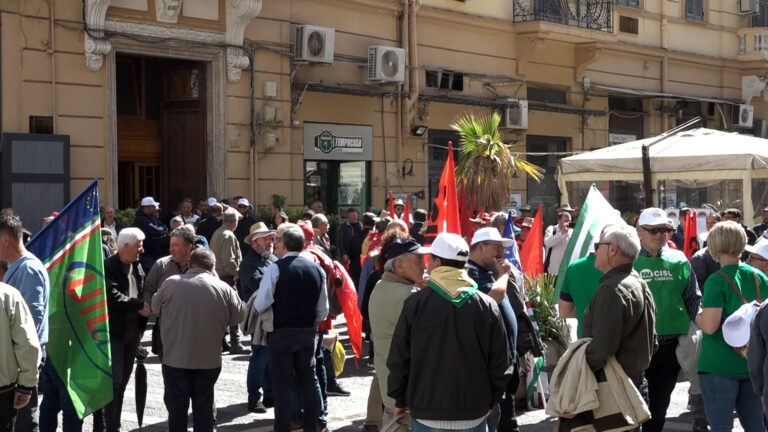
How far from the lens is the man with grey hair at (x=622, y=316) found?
6.43 meters

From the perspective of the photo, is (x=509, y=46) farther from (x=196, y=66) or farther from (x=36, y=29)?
(x=36, y=29)

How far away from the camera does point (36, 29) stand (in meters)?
17.1

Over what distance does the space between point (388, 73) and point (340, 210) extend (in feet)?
9.41

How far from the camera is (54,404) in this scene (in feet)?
27.0

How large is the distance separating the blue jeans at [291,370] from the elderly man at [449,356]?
2478 millimetres

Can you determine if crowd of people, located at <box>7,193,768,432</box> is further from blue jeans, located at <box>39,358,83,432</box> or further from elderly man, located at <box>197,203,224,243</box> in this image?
elderly man, located at <box>197,203,224,243</box>

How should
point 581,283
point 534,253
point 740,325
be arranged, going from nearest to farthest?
point 740,325 < point 581,283 < point 534,253

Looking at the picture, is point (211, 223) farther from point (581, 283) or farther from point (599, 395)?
point (599, 395)

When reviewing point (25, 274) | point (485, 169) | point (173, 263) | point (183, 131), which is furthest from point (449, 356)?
point (183, 131)

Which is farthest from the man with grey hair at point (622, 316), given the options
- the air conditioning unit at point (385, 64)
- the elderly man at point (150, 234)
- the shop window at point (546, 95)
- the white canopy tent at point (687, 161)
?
the shop window at point (546, 95)

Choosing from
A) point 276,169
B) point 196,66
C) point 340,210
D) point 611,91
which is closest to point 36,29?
point 196,66

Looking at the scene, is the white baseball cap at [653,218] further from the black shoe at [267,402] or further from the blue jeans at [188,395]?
the black shoe at [267,402]

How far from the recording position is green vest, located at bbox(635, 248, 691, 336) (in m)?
7.95

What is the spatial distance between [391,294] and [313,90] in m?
14.1
